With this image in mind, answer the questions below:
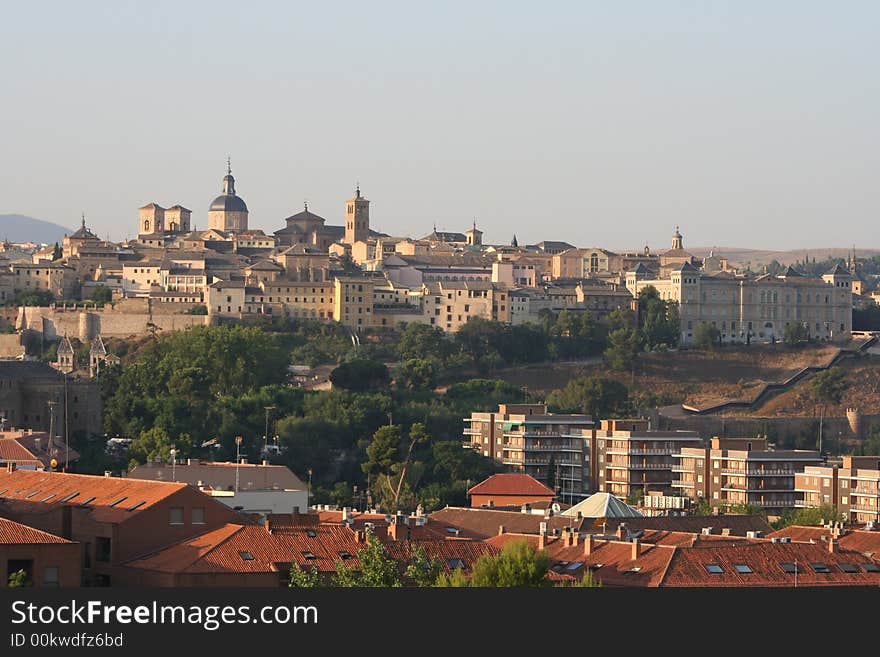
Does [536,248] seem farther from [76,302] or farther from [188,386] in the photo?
[188,386]

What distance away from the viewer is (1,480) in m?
39.9

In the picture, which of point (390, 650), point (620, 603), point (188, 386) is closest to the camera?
point (390, 650)

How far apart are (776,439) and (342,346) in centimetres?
1610

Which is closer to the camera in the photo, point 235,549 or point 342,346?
point 235,549

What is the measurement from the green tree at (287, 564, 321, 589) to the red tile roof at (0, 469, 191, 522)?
427 centimetres

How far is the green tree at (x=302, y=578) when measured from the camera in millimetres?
28500

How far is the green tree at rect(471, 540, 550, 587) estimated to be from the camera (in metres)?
27.9

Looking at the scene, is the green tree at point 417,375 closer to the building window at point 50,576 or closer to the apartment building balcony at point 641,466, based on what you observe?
the apartment building balcony at point 641,466

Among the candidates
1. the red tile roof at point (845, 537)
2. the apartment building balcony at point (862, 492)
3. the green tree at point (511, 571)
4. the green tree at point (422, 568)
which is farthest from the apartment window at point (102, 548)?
the apartment building balcony at point (862, 492)

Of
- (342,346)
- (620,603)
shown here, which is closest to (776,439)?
(342,346)

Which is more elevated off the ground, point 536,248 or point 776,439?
point 536,248

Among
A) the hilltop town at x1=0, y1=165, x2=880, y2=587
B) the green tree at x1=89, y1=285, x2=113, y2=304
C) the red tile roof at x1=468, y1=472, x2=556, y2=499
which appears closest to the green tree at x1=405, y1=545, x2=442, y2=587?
the hilltop town at x1=0, y1=165, x2=880, y2=587

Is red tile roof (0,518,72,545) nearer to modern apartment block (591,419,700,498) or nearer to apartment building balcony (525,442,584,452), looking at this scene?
modern apartment block (591,419,700,498)

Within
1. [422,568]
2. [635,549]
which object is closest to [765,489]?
[635,549]
